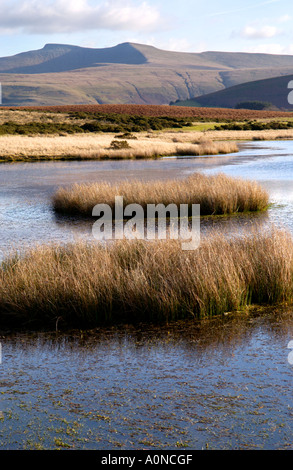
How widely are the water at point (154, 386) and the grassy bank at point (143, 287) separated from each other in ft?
1.21

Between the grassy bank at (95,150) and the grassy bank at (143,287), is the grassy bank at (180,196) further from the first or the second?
the grassy bank at (95,150)

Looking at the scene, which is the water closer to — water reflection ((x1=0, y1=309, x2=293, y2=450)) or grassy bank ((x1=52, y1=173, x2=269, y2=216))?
water reflection ((x1=0, y1=309, x2=293, y2=450))

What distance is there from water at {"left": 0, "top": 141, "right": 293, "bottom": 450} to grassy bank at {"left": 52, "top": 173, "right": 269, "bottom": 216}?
1002 cm

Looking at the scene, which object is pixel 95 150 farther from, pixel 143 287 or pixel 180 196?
pixel 143 287

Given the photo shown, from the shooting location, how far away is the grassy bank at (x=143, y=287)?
825 centimetres

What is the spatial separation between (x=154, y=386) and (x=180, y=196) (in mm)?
13369

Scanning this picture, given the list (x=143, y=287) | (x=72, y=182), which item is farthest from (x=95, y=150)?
(x=143, y=287)

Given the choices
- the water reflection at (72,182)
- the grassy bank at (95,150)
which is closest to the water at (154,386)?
the water reflection at (72,182)

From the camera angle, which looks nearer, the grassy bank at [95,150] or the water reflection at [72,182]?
the water reflection at [72,182]

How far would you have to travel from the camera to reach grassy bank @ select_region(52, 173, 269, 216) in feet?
60.1

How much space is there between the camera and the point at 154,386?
19.9ft

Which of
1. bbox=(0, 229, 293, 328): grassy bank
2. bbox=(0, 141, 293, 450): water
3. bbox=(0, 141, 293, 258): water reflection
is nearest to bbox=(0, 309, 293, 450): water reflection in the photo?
bbox=(0, 141, 293, 450): water

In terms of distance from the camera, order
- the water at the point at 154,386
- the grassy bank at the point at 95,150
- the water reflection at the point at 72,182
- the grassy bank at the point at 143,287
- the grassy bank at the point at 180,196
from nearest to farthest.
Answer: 1. the water at the point at 154,386
2. the grassy bank at the point at 143,287
3. the water reflection at the point at 72,182
4. the grassy bank at the point at 180,196
5. the grassy bank at the point at 95,150

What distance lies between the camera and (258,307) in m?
8.79
